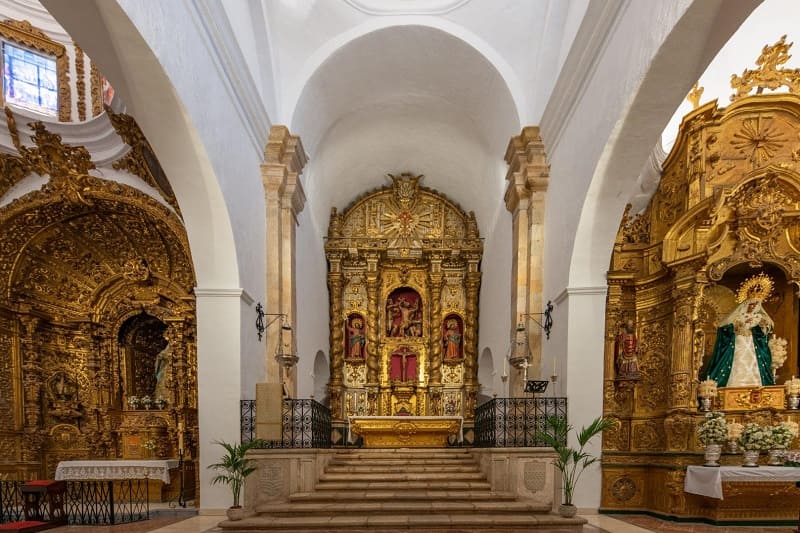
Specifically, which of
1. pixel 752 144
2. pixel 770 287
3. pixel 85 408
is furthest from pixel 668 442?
pixel 85 408

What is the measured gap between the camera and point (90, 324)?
11805 mm

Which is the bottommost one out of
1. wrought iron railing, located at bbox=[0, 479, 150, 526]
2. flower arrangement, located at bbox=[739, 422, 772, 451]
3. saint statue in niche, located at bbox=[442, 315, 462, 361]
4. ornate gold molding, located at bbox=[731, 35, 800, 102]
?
wrought iron railing, located at bbox=[0, 479, 150, 526]

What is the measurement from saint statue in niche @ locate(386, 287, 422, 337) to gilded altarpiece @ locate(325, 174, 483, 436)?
0.10 ft

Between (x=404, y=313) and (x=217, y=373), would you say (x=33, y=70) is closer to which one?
(x=217, y=373)

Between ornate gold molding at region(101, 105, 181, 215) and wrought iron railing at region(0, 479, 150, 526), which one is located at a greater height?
ornate gold molding at region(101, 105, 181, 215)

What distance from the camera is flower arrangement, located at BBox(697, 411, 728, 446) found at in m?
8.10

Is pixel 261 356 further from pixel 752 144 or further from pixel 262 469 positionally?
pixel 752 144

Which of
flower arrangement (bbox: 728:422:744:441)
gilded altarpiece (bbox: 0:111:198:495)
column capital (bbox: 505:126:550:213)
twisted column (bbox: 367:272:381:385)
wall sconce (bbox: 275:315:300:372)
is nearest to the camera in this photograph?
flower arrangement (bbox: 728:422:744:441)

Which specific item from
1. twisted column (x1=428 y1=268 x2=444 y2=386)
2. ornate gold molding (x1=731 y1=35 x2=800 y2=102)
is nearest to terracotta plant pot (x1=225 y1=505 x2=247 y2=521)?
twisted column (x1=428 y1=268 x2=444 y2=386)

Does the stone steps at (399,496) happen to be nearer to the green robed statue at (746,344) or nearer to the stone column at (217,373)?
the stone column at (217,373)

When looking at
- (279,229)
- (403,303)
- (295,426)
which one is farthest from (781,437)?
(403,303)

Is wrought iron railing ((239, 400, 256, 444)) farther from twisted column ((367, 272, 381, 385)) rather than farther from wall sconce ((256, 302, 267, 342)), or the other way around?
twisted column ((367, 272, 381, 385))

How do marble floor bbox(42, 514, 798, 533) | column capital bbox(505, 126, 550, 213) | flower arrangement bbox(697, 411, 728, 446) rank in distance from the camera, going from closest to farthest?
marble floor bbox(42, 514, 798, 533) → flower arrangement bbox(697, 411, 728, 446) → column capital bbox(505, 126, 550, 213)

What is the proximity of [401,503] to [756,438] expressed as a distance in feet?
17.1
